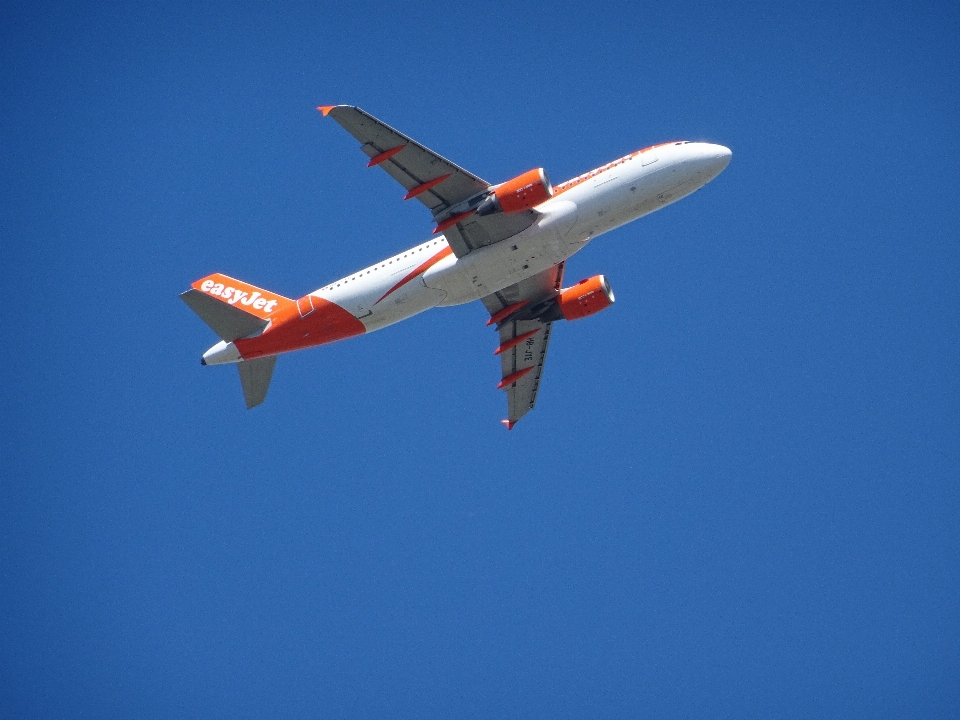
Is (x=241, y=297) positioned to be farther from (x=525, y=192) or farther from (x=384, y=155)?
(x=525, y=192)

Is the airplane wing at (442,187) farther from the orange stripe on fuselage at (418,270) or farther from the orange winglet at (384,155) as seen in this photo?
the orange stripe on fuselage at (418,270)

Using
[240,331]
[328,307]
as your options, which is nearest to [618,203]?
[328,307]

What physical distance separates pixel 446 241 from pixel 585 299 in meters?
8.86

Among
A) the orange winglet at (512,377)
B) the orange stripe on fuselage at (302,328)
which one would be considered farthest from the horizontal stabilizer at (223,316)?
the orange winglet at (512,377)

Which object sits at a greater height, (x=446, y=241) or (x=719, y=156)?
(x=719, y=156)

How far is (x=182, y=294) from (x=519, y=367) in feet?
62.6

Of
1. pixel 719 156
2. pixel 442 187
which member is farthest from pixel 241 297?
pixel 719 156

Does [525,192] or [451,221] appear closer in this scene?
[525,192]

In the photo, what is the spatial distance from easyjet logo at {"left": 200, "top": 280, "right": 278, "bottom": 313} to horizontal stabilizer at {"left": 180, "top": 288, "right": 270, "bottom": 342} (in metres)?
0.75

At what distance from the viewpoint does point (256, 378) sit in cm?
5591

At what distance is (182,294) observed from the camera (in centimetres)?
5266

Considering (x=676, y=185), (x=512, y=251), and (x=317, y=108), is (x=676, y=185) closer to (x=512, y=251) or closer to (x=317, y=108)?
(x=512, y=251)

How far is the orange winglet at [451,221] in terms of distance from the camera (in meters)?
50.8

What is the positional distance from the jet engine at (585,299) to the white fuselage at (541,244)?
5346 mm
